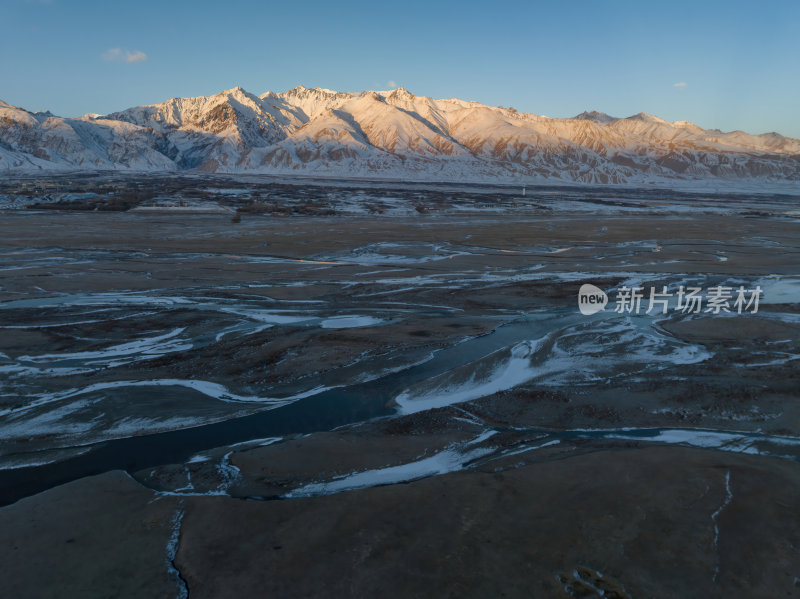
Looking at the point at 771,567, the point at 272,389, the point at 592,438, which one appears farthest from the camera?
the point at 272,389

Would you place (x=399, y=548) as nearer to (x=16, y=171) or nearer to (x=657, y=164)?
(x=16, y=171)

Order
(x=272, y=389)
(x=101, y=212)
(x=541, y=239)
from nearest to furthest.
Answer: (x=272, y=389) → (x=541, y=239) → (x=101, y=212)

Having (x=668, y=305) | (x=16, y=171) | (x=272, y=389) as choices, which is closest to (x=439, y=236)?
(x=668, y=305)

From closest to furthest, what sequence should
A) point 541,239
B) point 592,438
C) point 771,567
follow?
point 771,567
point 592,438
point 541,239

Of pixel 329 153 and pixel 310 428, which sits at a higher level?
pixel 329 153

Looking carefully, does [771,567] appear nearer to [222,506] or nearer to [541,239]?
[222,506]

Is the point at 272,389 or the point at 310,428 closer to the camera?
the point at 310,428

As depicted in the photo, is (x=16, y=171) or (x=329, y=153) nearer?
(x=16, y=171)

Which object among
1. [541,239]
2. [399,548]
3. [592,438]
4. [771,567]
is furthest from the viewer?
[541,239]

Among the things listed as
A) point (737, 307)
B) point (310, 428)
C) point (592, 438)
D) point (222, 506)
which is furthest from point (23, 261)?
point (737, 307)
